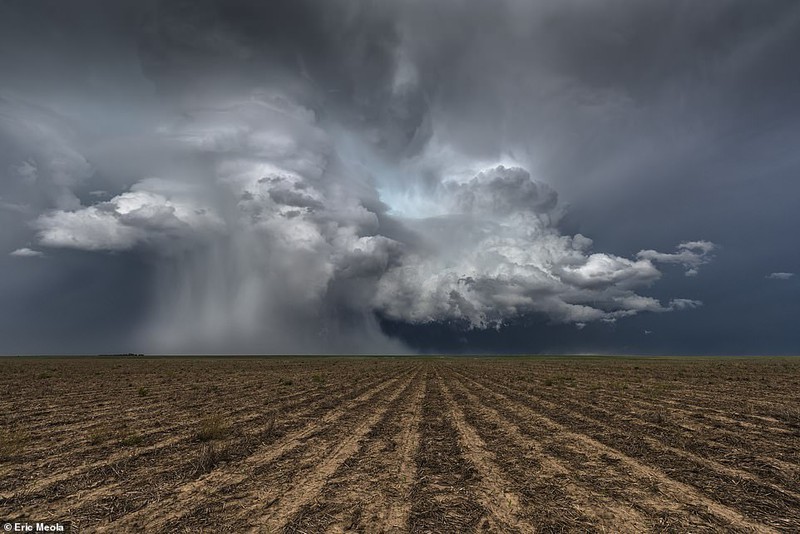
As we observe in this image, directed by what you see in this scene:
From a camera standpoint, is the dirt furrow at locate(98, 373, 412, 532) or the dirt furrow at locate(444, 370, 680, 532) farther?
the dirt furrow at locate(444, 370, 680, 532)

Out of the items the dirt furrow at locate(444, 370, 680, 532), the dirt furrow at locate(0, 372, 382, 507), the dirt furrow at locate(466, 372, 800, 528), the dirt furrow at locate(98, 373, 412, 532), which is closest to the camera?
the dirt furrow at locate(98, 373, 412, 532)

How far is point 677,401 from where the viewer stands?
21.8 metres

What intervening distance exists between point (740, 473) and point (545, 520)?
616 centimetres

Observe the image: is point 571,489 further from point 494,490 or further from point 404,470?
point 404,470

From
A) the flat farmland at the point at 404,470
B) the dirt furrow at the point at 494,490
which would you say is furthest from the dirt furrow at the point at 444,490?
the dirt furrow at the point at 494,490

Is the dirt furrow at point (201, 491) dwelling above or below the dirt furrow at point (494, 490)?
above

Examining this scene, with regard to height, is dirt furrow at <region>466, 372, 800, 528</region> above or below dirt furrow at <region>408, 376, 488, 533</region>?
below

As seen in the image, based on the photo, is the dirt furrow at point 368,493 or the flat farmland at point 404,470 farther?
the flat farmland at point 404,470

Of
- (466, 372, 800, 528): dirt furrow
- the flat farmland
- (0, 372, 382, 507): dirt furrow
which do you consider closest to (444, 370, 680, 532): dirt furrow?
the flat farmland

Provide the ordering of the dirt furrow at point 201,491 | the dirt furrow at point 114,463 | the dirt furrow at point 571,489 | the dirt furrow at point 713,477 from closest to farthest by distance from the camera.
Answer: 1. the dirt furrow at point 201,491
2. the dirt furrow at point 571,489
3. the dirt furrow at point 713,477
4. the dirt furrow at point 114,463

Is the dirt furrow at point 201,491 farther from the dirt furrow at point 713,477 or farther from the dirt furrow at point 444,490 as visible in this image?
the dirt furrow at point 713,477

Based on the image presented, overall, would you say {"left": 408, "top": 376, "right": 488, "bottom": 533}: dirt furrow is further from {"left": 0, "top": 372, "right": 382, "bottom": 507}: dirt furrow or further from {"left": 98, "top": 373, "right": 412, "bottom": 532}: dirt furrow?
{"left": 0, "top": 372, "right": 382, "bottom": 507}: dirt furrow

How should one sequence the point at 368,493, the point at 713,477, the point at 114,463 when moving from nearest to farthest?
the point at 368,493, the point at 713,477, the point at 114,463

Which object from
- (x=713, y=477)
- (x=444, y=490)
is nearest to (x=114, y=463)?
(x=444, y=490)
